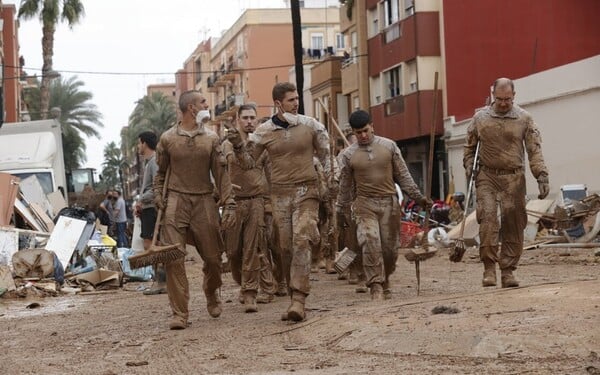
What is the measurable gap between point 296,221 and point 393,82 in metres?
34.4

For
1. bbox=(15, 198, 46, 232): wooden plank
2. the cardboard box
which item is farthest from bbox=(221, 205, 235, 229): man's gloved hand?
bbox=(15, 198, 46, 232): wooden plank

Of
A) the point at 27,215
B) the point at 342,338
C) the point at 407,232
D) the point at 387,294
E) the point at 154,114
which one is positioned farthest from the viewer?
the point at 154,114

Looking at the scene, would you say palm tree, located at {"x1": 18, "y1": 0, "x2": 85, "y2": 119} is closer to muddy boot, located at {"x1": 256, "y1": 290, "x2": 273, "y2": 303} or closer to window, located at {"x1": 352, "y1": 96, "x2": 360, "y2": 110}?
window, located at {"x1": 352, "y1": 96, "x2": 360, "y2": 110}

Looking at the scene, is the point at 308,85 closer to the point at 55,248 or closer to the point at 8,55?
the point at 8,55

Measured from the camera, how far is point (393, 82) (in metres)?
44.9

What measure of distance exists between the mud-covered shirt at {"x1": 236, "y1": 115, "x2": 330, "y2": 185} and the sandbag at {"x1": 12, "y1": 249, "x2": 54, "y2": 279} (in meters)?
7.40

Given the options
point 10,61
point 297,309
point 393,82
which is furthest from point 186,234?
point 10,61

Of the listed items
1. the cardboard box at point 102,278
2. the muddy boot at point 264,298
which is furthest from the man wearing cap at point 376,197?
Result: the cardboard box at point 102,278

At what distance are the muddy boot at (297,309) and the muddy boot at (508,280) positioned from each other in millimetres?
2393

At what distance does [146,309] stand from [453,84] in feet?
94.6

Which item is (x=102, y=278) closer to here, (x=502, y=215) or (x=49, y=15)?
(x=502, y=215)

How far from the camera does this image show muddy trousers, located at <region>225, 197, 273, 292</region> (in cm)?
1243

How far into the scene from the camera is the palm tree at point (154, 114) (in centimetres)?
10350

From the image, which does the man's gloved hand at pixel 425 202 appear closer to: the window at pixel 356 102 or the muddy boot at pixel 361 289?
the muddy boot at pixel 361 289
